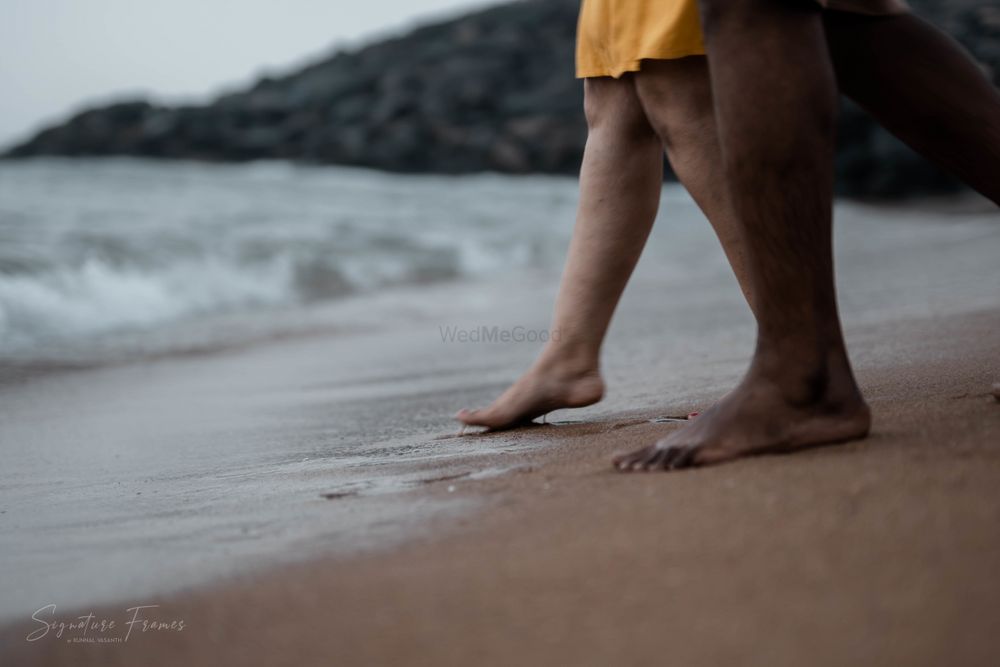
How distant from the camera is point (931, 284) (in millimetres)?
3830

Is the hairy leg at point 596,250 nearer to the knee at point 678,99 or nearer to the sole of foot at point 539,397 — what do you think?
the sole of foot at point 539,397

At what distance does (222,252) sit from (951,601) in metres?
6.20

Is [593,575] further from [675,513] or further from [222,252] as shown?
[222,252]

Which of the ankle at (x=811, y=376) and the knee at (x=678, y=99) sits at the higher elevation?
the knee at (x=678, y=99)

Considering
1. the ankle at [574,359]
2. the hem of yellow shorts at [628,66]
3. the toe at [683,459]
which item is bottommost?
the toe at [683,459]

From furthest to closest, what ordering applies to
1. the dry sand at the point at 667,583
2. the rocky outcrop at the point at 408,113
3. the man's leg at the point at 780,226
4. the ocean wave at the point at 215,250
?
the rocky outcrop at the point at 408,113 → the ocean wave at the point at 215,250 → the man's leg at the point at 780,226 → the dry sand at the point at 667,583

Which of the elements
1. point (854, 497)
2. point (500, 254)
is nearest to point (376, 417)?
point (854, 497)

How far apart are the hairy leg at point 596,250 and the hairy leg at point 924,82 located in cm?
39

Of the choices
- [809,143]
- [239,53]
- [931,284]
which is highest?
[239,53]

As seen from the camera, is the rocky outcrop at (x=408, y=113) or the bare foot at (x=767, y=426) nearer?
the bare foot at (x=767, y=426)

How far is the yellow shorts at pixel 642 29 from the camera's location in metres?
1.57

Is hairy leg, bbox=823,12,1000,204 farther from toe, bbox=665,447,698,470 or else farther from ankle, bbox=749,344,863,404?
toe, bbox=665,447,698,470

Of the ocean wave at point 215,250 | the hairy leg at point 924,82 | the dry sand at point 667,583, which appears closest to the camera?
the dry sand at point 667,583

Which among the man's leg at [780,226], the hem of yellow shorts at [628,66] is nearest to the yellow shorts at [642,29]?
the hem of yellow shorts at [628,66]
